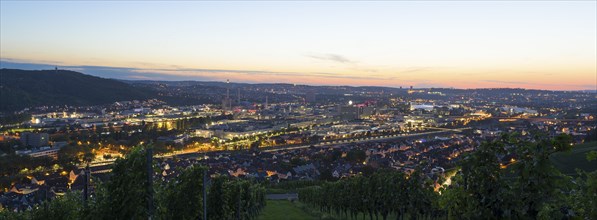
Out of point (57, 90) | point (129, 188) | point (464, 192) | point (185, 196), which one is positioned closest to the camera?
point (464, 192)

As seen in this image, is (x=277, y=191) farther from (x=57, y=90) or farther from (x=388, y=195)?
(x=57, y=90)

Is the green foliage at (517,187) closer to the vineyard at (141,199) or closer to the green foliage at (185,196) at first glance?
the vineyard at (141,199)

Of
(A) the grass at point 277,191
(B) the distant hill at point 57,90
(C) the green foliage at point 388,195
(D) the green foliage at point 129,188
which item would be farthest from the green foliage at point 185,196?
(B) the distant hill at point 57,90

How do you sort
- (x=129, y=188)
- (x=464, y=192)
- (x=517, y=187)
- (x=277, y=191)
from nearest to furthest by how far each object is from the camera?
(x=517, y=187) → (x=464, y=192) → (x=129, y=188) → (x=277, y=191)

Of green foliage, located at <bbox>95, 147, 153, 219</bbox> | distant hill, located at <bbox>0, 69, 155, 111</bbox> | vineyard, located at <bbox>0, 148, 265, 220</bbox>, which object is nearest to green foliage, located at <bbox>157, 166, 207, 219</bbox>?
vineyard, located at <bbox>0, 148, 265, 220</bbox>

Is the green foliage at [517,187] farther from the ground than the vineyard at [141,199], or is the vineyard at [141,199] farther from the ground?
the green foliage at [517,187]

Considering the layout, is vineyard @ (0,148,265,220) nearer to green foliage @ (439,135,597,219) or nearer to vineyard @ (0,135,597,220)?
vineyard @ (0,135,597,220)

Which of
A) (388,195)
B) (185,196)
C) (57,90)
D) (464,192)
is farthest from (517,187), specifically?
(57,90)

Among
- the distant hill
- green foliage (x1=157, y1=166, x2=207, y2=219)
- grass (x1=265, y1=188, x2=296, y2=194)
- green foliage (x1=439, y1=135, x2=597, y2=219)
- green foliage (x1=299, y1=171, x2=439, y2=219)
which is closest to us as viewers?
green foliage (x1=439, y1=135, x2=597, y2=219)

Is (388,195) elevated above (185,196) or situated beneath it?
situated beneath

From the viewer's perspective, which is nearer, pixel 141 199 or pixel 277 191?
pixel 141 199
